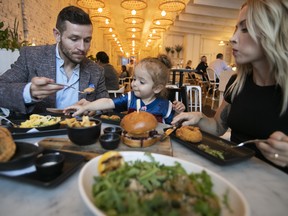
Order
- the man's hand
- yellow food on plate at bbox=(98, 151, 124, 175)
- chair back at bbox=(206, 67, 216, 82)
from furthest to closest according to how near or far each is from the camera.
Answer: chair back at bbox=(206, 67, 216, 82) → the man's hand → yellow food on plate at bbox=(98, 151, 124, 175)

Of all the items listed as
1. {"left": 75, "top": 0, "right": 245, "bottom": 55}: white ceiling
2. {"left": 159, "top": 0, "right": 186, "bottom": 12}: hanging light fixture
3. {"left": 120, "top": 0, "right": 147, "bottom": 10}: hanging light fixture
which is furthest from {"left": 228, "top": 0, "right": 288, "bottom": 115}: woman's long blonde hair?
{"left": 75, "top": 0, "right": 245, "bottom": 55}: white ceiling

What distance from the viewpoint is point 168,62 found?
6.82 feet

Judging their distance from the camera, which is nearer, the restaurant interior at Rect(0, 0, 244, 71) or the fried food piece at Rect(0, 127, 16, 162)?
the fried food piece at Rect(0, 127, 16, 162)

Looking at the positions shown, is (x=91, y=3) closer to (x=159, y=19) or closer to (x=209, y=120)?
(x=159, y=19)

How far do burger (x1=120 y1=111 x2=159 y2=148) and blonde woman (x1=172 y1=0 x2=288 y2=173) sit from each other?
31cm

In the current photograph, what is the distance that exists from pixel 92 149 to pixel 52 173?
255mm

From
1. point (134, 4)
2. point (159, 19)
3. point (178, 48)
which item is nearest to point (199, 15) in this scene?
point (159, 19)

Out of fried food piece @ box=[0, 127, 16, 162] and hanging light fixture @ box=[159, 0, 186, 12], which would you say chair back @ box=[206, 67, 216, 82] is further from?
fried food piece @ box=[0, 127, 16, 162]

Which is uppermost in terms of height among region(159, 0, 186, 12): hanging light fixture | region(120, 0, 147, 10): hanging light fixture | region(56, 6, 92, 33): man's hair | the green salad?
region(159, 0, 186, 12): hanging light fixture

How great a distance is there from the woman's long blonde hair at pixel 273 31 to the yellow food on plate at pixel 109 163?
3.26ft

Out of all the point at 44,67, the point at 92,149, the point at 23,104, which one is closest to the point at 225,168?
the point at 92,149

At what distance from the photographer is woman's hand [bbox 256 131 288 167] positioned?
74 centimetres

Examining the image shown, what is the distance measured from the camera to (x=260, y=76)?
129cm

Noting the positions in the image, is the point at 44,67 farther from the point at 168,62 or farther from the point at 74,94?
the point at 168,62
